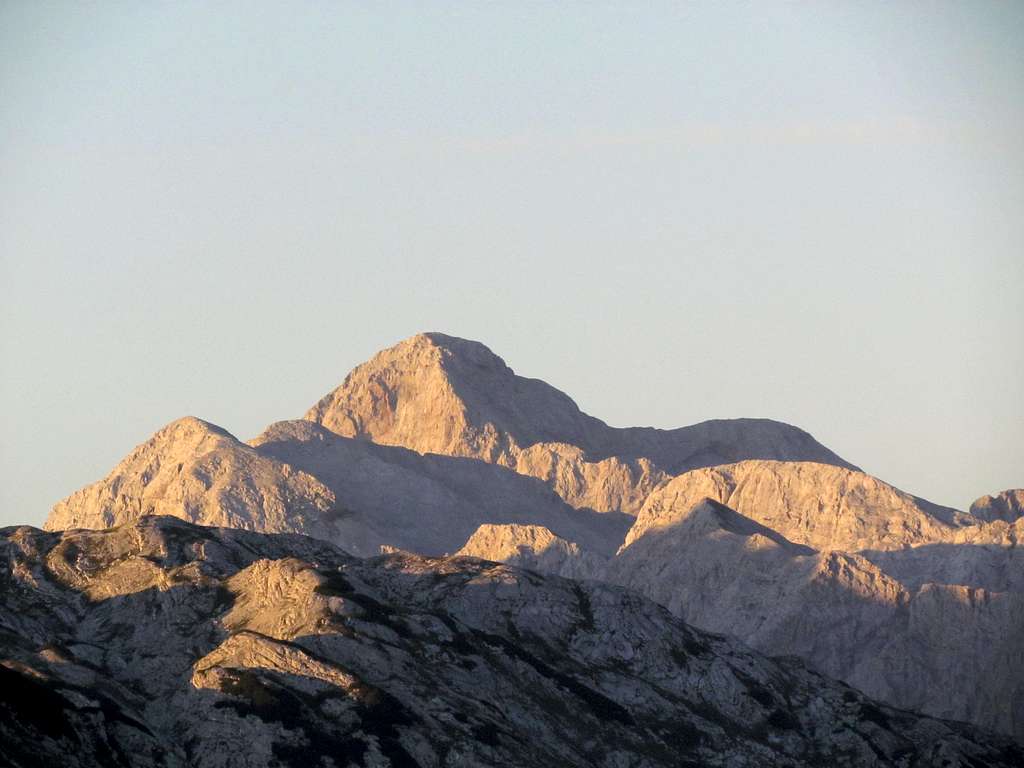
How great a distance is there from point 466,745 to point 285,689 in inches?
548

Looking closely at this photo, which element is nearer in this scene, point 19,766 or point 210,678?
point 19,766

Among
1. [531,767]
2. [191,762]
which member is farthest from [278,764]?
[531,767]

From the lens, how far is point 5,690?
591 feet

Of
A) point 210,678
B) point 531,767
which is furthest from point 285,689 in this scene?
point 531,767

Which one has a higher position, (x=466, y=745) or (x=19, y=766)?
(x=466, y=745)

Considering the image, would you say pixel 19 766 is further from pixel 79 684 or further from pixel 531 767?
pixel 531 767

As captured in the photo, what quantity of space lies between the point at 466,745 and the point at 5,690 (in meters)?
36.2

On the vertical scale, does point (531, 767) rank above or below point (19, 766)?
above

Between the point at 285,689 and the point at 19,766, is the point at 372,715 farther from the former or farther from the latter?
the point at 19,766

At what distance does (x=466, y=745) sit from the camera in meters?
199

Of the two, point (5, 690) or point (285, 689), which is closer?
point (5, 690)

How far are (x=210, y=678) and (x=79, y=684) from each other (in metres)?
11.9

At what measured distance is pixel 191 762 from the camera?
18938 centimetres

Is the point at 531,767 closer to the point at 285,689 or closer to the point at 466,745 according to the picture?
the point at 466,745
